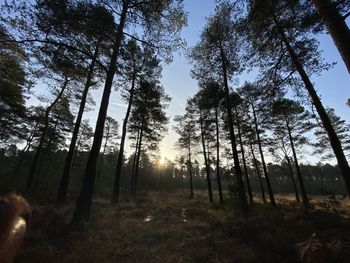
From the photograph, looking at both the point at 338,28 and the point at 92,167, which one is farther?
the point at 92,167

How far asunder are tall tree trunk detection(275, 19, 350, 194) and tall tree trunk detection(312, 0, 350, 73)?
311 cm

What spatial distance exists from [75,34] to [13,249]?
7.98m

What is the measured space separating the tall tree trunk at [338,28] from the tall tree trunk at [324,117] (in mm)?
3113

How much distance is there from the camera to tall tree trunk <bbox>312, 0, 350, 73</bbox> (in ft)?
13.2

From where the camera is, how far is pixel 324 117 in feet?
25.2

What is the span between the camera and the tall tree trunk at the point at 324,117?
23.0 feet

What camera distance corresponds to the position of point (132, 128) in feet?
62.0

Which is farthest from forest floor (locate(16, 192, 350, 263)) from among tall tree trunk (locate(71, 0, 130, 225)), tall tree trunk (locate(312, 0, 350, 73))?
tall tree trunk (locate(312, 0, 350, 73))

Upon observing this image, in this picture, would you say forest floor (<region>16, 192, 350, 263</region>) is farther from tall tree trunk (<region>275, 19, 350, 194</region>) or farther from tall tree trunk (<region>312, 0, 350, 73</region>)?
tall tree trunk (<region>312, 0, 350, 73</region>)

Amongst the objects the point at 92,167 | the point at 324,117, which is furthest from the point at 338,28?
the point at 92,167

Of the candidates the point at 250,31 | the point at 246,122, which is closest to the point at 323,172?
the point at 246,122

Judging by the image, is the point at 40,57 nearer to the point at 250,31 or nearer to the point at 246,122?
the point at 250,31

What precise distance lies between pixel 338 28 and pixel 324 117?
449 cm

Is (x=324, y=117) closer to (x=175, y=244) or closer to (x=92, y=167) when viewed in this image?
(x=175, y=244)
